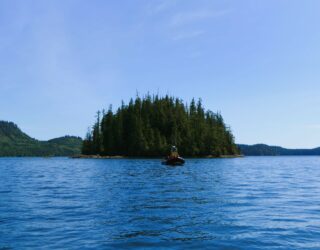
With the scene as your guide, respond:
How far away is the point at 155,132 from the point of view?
176125 millimetres

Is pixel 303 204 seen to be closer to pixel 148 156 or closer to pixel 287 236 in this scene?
pixel 287 236

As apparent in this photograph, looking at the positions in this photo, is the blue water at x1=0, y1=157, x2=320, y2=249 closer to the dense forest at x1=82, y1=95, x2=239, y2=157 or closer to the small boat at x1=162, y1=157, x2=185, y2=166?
the small boat at x1=162, y1=157, x2=185, y2=166

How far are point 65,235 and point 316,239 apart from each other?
10427 mm

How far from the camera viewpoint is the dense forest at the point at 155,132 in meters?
171

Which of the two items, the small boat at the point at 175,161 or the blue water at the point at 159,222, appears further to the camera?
the small boat at the point at 175,161

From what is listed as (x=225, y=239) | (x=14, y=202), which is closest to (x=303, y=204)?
(x=225, y=239)

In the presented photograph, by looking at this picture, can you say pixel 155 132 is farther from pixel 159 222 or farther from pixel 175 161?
pixel 159 222

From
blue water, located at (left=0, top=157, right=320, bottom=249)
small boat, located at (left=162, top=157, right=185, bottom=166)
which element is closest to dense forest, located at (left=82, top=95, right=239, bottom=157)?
small boat, located at (left=162, top=157, right=185, bottom=166)

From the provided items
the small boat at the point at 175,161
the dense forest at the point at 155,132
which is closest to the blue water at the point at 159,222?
the small boat at the point at 175,161

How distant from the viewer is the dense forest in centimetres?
17088

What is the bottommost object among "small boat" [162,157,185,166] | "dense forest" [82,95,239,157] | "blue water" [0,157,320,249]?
"blue water" [0,157,320,249]

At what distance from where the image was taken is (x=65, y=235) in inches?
581

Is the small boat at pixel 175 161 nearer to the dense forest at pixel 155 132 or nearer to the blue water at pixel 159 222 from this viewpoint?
the blue water at pixel 159 222

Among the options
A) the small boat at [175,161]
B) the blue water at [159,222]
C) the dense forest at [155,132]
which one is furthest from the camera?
the dense forest at [155,132]
